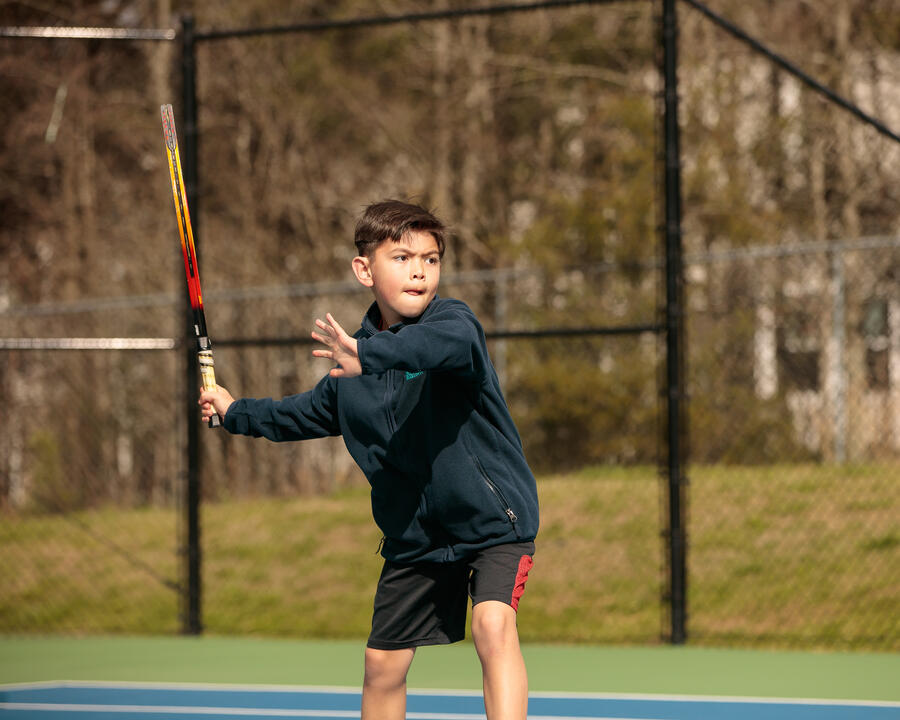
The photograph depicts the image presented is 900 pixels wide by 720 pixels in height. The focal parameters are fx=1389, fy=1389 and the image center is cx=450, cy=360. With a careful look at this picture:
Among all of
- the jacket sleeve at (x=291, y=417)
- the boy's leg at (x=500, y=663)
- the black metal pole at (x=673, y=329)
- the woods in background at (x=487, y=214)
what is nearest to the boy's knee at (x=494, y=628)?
the boy's leg at (x=500, y=663)

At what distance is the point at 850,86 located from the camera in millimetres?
10898

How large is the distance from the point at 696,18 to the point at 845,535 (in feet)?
17.9

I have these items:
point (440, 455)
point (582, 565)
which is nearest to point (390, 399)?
point (440, 455)

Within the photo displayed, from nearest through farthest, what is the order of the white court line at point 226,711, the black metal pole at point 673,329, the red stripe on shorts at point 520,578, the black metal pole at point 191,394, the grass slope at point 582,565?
1. the red stripe on shorts at point 520,578
2. the white court line at point 226,711
3. the black metal pole at point 673,329
4. the black metal pole at point 191,394
5. the grass slope at point 582,565

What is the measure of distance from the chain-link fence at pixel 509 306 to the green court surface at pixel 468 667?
0.59 metres

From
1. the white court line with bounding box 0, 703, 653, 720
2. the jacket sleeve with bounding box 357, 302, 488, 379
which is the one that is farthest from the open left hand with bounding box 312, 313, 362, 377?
the white court line with bounding box 0, 703, 653, 720

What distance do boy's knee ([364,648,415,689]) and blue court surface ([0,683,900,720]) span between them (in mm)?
1480

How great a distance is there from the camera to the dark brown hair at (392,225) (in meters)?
3.43

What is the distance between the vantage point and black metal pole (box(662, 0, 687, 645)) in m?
6.31

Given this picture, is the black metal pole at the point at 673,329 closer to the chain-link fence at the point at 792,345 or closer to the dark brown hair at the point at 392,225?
the chain-link fence at the point at 792,345

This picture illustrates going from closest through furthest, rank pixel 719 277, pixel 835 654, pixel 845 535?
pixel 835 654
pixel 845 535
pixel 719 277

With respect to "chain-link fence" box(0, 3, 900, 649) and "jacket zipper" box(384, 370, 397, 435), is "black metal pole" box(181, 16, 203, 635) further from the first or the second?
"jacket zipper" box(384, 370, 397, 435)

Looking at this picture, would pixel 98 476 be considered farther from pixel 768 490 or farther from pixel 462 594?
pixel 462 594

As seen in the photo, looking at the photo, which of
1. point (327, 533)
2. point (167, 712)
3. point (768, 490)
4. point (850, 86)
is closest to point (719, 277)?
point (768, 490)
